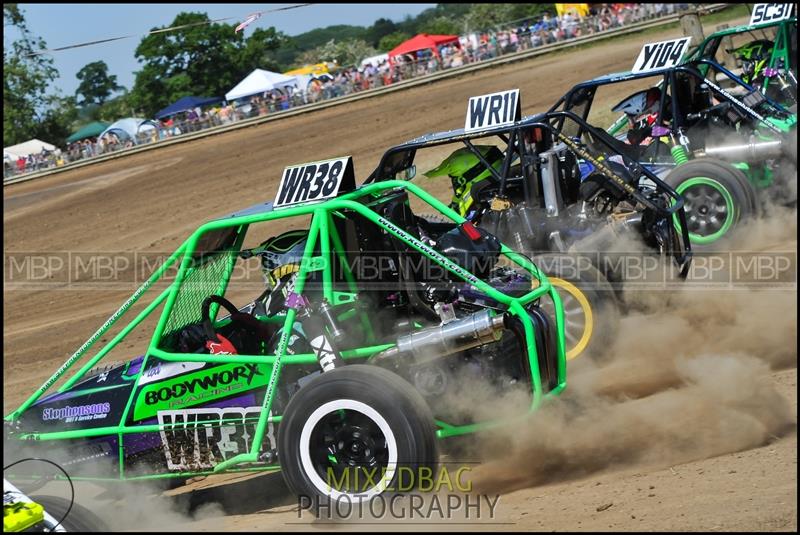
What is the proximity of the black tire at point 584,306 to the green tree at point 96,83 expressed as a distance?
113 meters

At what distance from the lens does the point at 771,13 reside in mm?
10727

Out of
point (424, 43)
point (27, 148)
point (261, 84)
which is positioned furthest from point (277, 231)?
point (27, 148)

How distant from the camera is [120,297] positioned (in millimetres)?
11961

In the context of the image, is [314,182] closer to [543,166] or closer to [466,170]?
[543,166]

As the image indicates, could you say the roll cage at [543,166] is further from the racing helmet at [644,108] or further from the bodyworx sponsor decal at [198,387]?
the bodyworx sponsor decal at [198,387]

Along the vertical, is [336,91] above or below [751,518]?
above

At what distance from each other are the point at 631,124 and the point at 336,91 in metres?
21.1

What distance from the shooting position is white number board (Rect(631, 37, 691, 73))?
28.2ft

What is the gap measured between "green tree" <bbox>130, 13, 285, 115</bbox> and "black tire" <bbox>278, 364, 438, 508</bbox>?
181 ft

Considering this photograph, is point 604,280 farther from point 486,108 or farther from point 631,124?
point 631,124

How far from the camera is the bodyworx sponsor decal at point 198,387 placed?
15.8 feet

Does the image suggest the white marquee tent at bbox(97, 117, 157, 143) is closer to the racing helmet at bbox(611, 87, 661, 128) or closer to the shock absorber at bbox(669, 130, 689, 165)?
the racing helmet at bbox(611, 87, 661, 128)

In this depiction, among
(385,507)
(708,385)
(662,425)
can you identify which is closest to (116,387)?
(385,507)

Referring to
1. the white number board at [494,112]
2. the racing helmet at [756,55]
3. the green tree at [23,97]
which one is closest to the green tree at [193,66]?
the green tree at [23,97]
